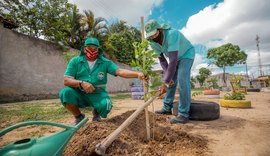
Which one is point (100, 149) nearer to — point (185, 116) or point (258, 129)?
point (185, 116)

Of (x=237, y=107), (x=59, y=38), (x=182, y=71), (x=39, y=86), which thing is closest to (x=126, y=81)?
(x=59, y=38)

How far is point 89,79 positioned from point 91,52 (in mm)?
448

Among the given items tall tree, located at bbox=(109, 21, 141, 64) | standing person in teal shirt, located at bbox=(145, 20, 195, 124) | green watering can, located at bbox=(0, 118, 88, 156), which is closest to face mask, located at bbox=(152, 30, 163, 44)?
standing person in teal shirt, located at bbox=(145, 20, 195, 124)

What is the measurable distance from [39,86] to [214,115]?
396 inches

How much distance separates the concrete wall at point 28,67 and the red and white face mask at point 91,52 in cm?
802

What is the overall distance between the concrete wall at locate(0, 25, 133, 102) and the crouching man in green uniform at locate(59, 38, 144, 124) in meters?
7.85

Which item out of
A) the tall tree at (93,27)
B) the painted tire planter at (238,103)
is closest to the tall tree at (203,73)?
the tall tree at (93,27)

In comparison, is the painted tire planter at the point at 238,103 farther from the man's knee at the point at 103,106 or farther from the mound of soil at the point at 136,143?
the man's knee at the point at 103,106

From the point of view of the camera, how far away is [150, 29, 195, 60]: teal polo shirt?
2.62 meters

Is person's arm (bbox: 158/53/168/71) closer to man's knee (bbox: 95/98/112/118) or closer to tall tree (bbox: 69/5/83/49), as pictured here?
man's knee (bbox: 95/98/112/118)

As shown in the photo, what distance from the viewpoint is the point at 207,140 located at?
2020 mm

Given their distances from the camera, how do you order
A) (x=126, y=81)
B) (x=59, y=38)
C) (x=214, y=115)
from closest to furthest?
(x=214, y=115), (x=59, y=38), (x=126, y=81)

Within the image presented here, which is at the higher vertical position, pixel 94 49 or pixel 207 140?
pixel 94 49

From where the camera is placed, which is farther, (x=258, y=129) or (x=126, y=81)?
(x=126, y=81)
